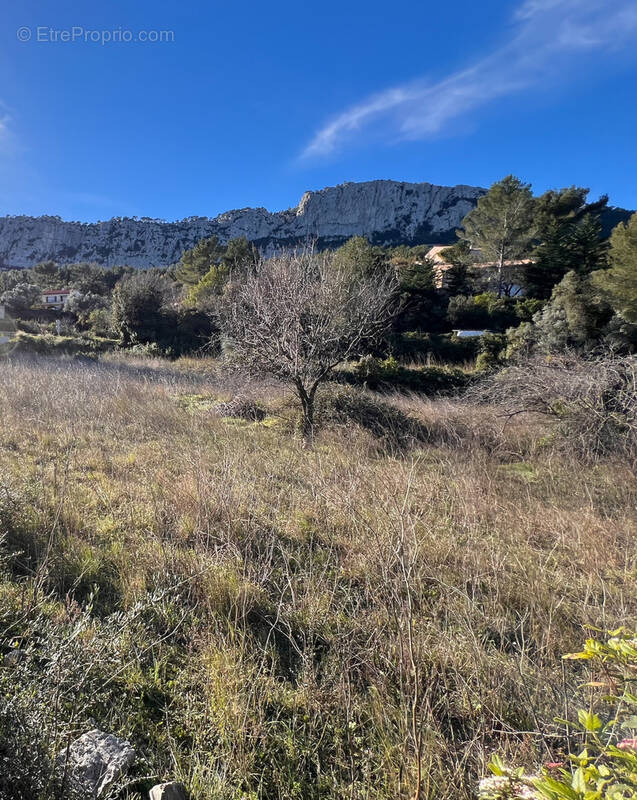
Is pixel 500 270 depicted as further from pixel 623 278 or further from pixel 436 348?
pixel 436 348

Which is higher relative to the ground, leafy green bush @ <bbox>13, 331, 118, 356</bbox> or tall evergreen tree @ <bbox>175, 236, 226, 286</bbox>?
tall evergreen tree @ <bbox>175, 236, 226, 286</bbox>

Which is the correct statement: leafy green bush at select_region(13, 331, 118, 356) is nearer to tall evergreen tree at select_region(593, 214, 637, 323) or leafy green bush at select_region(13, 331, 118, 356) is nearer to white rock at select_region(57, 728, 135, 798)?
white rock at select_region(57, 728, 135, 798)

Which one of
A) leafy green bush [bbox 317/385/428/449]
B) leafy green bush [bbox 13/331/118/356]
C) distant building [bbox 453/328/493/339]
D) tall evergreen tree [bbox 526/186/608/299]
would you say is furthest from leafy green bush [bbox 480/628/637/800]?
tall evergreen tree [bbox 526/186/608/299]

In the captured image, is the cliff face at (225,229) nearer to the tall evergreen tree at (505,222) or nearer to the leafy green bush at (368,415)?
the tall evergreen tree at (505,222)

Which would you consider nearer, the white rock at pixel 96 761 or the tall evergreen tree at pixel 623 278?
the white rock at pixel 96 761

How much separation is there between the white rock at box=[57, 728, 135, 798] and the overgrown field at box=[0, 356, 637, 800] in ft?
0.19

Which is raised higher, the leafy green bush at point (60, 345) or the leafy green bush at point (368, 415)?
the leafy green bush at point (60, 345)

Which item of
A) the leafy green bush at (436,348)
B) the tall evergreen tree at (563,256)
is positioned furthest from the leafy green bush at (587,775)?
the tall evergreen tree at (563,256)

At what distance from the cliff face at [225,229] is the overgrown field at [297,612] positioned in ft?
237

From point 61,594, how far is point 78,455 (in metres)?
2.57

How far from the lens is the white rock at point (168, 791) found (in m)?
1.05

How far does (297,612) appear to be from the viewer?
1.87m

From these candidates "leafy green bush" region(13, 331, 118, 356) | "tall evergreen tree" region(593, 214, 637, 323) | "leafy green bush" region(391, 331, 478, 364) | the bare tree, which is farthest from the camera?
"leafy green bush" region(13, 331, 118, 356)

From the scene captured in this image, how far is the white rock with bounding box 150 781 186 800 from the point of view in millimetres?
1054
